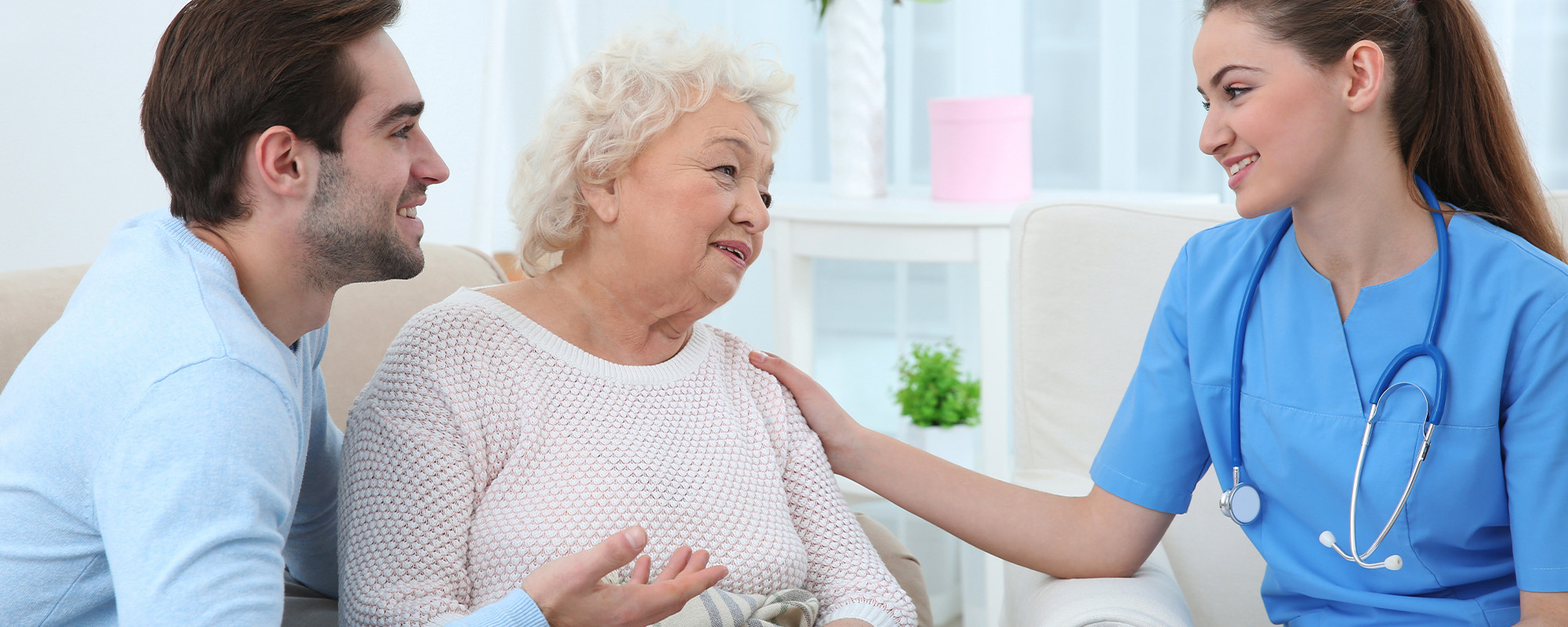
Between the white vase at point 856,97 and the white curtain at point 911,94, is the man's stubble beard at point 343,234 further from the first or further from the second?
the white curtain at point 911,94

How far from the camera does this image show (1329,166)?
112cm

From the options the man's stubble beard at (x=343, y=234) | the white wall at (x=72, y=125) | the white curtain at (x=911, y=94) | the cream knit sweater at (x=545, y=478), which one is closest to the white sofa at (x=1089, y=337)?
the cream knit sweater at (x=545, y=478)

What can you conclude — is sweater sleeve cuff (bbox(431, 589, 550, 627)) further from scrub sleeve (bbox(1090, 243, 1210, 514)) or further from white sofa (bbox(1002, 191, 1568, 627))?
white sofa (bbox(1002, 191, 1568, 627))

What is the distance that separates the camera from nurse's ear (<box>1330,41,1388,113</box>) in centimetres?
108

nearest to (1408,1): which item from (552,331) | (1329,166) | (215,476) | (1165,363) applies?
(1329,166)

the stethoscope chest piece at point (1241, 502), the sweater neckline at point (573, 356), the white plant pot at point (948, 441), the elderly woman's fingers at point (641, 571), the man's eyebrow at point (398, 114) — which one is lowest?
the white plant pot at point (948, 441)

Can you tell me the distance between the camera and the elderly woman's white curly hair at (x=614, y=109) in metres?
1.25

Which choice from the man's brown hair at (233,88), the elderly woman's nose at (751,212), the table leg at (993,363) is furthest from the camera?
the table leg at (993,363)

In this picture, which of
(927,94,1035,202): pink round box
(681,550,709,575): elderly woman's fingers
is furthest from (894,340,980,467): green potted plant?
(681,550,709,575): elderly woman's fingers

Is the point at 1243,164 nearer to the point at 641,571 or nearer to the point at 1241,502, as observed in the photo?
the point at 1241,502

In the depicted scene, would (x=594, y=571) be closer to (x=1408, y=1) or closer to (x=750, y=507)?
(x=750, y=507)

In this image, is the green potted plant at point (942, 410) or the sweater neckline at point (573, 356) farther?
the green potted plant at point (942, 410)

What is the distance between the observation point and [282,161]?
98 cm

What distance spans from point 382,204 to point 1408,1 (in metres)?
1.00
